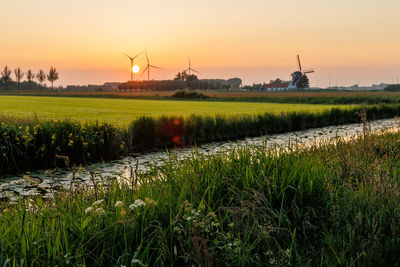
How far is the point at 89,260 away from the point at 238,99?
209ft

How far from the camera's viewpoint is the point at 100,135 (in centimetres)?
1319

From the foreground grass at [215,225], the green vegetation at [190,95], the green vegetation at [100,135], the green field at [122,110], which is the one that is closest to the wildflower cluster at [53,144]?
the green vegetation at [100,135]

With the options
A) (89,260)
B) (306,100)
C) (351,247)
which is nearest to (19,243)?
(89,260)

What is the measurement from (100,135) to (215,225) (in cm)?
A: 1061

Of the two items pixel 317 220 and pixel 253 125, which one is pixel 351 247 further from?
pixel 253 125

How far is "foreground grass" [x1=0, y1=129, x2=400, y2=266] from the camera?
3.17 meters

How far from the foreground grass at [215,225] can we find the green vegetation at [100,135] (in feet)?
8.75

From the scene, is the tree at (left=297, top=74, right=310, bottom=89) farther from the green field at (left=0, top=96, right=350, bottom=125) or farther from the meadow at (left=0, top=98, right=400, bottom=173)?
the meadow at (left=0, top=98, right=400, bottom=173)

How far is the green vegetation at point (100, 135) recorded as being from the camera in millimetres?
11078

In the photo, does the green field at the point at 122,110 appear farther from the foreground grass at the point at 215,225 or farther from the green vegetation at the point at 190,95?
the green vegetation at the point at 190,95

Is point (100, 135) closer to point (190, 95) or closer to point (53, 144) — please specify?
point (53, 144)

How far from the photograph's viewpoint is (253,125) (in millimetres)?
20922

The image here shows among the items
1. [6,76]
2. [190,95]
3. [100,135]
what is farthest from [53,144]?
[6,76]

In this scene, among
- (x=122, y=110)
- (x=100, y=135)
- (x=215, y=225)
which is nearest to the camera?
(x=215, y=225)
